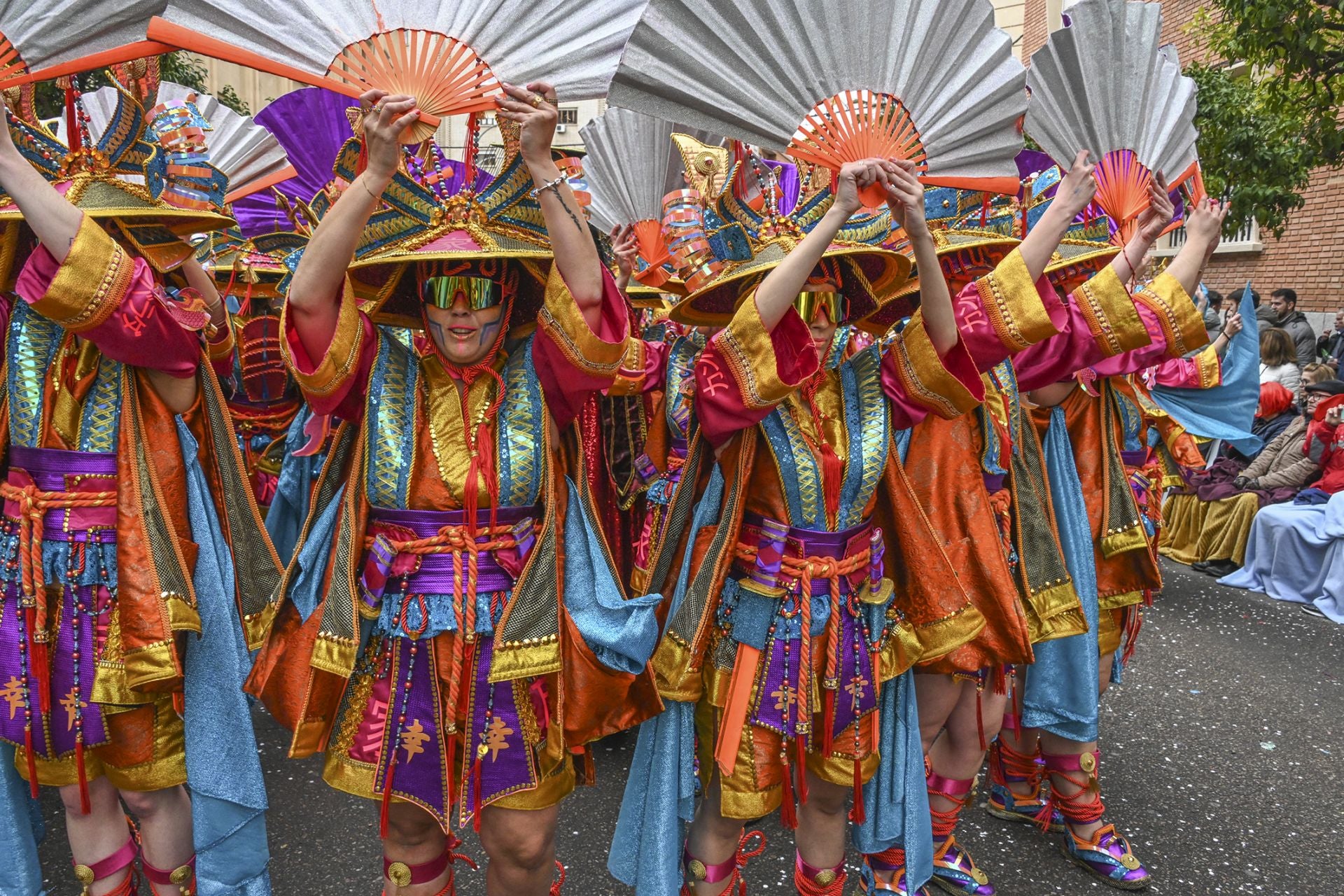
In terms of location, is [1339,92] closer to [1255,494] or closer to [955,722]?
[1255,494]

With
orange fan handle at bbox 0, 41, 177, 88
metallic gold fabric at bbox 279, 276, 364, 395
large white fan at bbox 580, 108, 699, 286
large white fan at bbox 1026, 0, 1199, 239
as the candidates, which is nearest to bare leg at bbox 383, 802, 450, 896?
metallic gold fabric at bbox 279, 276, 364, 395

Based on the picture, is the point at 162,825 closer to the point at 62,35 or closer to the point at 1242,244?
the point at 62,35

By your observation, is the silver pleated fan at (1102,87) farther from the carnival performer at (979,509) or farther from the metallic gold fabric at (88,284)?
the metallic gold fabric at (88,284)

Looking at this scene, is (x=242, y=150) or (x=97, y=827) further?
(x=242, y=150)

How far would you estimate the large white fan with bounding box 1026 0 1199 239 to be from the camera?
2945mm

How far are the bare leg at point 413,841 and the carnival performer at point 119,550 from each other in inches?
21.1

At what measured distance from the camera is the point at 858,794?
8.51 ft

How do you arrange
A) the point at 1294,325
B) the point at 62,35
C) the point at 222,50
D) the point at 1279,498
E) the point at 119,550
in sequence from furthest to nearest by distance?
the point at 1294,325 < the point at 1279,498 < the point at 119,550 < the point at 62,35 < the point at 222,50

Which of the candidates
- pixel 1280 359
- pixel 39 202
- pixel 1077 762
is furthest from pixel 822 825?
pixel 1280 359

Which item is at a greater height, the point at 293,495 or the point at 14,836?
the point at 293,495

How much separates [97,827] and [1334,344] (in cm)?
1093

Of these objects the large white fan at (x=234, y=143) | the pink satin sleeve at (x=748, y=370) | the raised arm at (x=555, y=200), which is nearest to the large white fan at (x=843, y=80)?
the raised arm at (x=555, y=200)

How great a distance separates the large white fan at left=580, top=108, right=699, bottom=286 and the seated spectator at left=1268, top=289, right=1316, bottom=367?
25.1ft

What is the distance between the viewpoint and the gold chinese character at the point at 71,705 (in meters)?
2.45
